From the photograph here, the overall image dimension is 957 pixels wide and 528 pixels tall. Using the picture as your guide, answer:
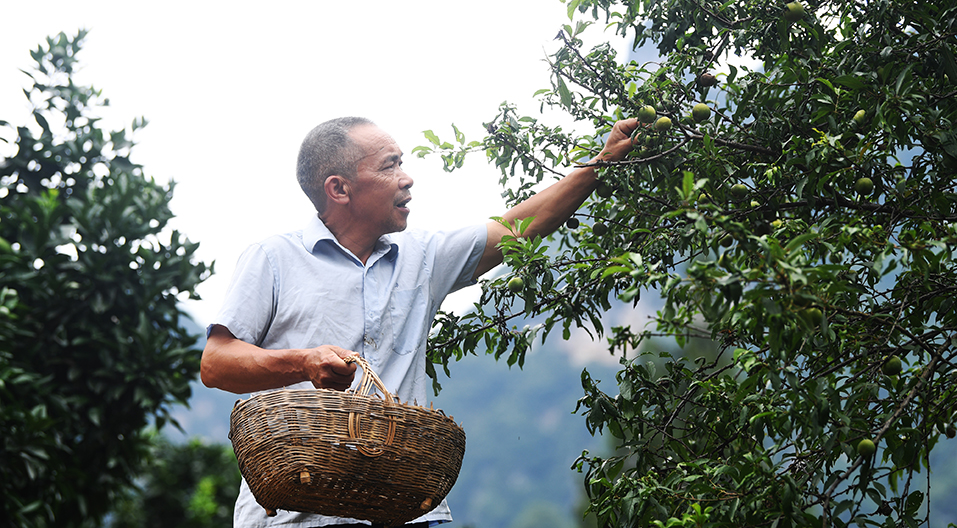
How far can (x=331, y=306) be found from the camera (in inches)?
88.4

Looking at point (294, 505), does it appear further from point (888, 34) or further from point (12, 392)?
point (12, 392)

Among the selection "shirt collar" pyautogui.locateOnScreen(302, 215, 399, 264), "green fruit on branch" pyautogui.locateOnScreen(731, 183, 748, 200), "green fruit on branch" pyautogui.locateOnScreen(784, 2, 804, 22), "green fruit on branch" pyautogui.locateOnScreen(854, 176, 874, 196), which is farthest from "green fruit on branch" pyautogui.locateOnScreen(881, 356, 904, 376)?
"shirt collar" pyautogui.locateOnScreen(302, 215, 399, 264)

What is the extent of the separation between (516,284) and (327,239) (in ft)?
1.99

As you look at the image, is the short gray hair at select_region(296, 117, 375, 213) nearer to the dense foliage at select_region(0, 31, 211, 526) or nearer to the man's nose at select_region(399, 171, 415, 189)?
the man's nose at select_region(399, 171, 415, 189)

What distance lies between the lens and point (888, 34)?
204cm

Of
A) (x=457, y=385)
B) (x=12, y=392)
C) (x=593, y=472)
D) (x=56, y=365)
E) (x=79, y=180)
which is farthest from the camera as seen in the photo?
(x=457, y=385)

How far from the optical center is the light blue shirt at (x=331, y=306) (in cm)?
217

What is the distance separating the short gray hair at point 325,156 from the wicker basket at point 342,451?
0.94m

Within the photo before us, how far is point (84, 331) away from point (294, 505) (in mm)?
5570

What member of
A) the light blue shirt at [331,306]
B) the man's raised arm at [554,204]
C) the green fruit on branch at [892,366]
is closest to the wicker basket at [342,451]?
the light blue shirt at [331,306]

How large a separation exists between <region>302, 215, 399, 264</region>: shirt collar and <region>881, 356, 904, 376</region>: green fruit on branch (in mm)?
1454

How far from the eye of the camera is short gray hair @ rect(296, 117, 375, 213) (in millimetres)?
2586

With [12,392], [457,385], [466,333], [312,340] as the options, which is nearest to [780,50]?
[466,333]

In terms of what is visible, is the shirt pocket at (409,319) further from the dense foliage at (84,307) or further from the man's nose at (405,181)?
the dense foliage at (84,307)
